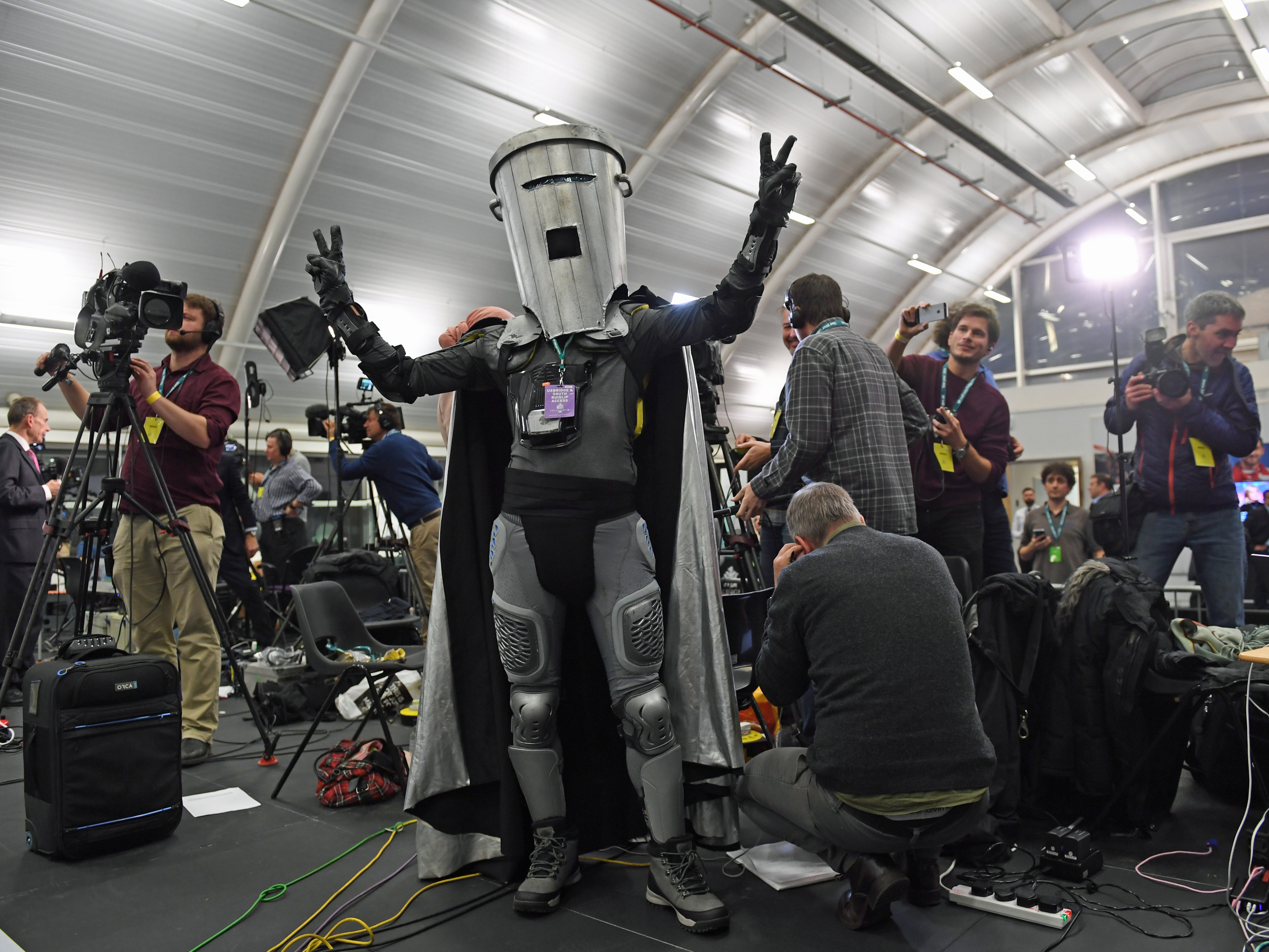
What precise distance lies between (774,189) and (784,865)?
1808mm

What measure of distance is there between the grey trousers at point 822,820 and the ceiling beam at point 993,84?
10.6 meters

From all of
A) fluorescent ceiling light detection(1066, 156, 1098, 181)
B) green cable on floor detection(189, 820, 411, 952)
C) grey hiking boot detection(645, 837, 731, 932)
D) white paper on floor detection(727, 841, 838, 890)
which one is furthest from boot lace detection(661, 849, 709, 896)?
fluorescent ceiling light detection(1066, 156, 1098, 181)

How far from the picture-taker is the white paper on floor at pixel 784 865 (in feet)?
7.72

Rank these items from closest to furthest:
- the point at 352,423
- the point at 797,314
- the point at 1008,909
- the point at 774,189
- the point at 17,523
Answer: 1. the point at 774,189
2. the point at 1008,909
3. the point at 797,314
4. the point at 17,523
5. the point at 352,423

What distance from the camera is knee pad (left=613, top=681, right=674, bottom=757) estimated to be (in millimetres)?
2250

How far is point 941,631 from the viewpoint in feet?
6.74

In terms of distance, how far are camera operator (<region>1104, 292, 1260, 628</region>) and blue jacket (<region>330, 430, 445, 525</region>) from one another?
3430 millimetres

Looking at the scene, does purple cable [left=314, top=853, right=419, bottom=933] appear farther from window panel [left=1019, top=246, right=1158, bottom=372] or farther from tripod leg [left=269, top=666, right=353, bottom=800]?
window panel [left=1019, top=246, right=1158, bottom=372]

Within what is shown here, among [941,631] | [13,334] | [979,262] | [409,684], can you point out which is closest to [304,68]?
[13,334]

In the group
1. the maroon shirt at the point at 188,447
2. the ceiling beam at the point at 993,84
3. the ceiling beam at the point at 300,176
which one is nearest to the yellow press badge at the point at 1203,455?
the maroon shirt at the point at 188,447

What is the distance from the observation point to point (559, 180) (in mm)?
2400

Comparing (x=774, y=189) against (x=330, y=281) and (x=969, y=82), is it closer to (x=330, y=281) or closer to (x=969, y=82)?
(x=330, y=281)

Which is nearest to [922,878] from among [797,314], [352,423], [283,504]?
[797,314]

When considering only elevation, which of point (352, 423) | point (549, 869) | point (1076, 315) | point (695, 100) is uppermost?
point (695, 100)
